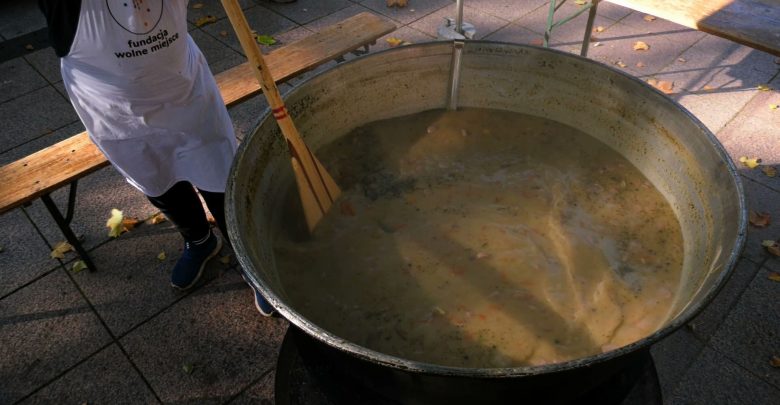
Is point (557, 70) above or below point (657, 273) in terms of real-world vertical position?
above

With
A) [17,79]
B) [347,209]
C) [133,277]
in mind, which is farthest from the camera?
[17,79]

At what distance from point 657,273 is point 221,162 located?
1.85 meters

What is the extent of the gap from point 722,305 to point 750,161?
1.31 meters

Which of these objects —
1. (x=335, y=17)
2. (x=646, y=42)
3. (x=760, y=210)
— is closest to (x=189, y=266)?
(x=335, y=17)

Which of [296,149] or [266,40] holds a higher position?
[296,149]

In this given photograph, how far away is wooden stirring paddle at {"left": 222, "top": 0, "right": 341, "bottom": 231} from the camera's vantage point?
1689 mm

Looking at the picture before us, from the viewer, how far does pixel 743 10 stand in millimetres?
3012

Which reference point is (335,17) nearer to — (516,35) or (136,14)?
(516,35)

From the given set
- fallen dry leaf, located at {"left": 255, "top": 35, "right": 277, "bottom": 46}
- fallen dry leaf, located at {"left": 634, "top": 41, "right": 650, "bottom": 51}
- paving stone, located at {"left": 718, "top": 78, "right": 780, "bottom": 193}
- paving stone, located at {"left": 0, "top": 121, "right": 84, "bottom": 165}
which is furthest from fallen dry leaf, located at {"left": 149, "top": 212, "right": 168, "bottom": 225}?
fallen dry leaf, located at {"left": 634, "top": 41, "right": 650, "bottom": 51}

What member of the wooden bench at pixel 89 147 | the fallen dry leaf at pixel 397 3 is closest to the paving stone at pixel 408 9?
the fallen dry leaf at pixel 397 3

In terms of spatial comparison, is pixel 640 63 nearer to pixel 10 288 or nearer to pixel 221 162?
pixel 221 162

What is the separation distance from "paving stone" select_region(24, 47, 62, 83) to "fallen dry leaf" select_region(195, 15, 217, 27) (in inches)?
51.4

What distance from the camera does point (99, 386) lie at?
96.7 inches

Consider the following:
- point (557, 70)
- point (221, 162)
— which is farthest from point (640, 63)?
point (221, 162)
